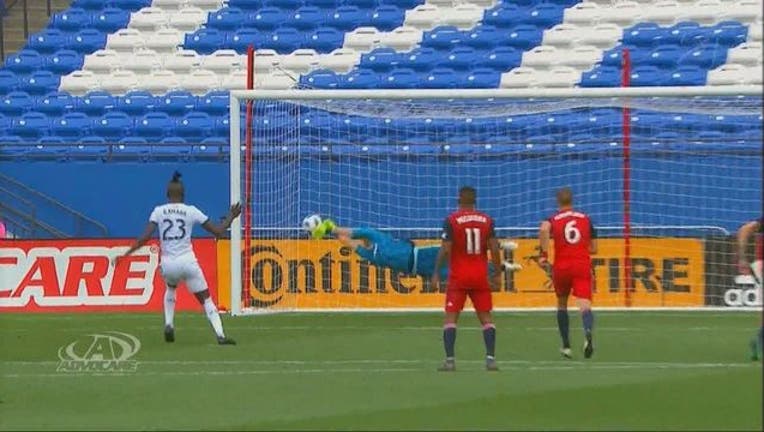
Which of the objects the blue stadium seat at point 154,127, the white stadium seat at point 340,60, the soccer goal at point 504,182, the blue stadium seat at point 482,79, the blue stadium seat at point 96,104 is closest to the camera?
the soccer goal at point 504,182

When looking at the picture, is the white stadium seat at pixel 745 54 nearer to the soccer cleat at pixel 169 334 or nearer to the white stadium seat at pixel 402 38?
the white stadium seat at pixel 402 38

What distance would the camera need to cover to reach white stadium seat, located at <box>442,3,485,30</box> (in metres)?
36.1

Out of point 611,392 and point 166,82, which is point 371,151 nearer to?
point 166,82

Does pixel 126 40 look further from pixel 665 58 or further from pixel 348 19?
pixel 665 58

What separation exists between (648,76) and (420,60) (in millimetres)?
4530

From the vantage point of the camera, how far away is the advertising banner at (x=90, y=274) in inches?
1087

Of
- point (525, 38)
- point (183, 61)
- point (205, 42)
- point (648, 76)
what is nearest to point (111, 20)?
point (183, 61)

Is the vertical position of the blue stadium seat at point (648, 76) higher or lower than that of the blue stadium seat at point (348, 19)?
lower

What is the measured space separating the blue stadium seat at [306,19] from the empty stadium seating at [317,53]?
0.02 m

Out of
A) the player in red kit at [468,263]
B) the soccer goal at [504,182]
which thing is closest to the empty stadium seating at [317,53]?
the soccer goal at [504,182]

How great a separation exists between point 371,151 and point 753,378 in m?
15.4

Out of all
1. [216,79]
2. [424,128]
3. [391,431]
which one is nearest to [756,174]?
[424,128]

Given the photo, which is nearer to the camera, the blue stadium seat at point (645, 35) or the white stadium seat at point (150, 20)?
the blue stadium seat at point (645, 35)

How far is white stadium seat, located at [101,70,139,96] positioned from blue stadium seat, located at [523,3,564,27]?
782 centimetres
